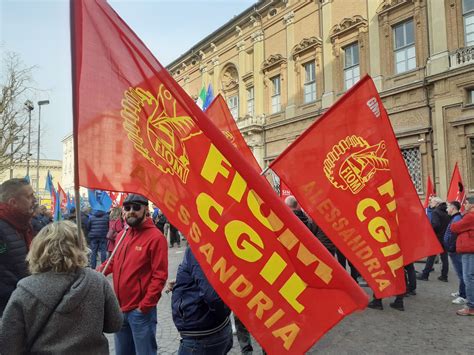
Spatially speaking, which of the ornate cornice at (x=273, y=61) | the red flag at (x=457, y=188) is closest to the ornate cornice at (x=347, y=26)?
the ornate cornice at (x=273, y=61)

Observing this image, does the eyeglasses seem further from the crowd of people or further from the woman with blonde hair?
the woman with blonde hair

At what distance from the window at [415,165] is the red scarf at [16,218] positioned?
15.2 metres

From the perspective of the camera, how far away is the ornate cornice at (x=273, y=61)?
2173cm

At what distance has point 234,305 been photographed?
1807 mm

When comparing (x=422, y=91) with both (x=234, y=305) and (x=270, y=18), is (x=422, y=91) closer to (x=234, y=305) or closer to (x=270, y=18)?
(x=270, y=18)

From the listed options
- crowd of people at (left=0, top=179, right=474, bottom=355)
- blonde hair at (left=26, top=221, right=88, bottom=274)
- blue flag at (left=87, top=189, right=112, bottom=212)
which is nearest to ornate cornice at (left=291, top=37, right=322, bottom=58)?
blue flag at (left=87, top=189, right=112, bottom=212)

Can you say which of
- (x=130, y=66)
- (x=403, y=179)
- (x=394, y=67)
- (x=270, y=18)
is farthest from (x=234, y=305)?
(x=270, y=18)

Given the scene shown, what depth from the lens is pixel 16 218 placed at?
2.64m

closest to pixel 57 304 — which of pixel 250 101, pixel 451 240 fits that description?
pixel 451 240

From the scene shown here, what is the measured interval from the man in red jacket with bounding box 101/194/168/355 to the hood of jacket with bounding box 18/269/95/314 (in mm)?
1040

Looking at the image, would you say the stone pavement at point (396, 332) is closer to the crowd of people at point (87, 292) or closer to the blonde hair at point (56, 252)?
the crowd of people at point (87, 292)

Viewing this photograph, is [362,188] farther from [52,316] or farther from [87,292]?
[52,316]

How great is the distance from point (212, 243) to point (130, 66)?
112cm

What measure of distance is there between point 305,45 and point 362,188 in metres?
18.5
